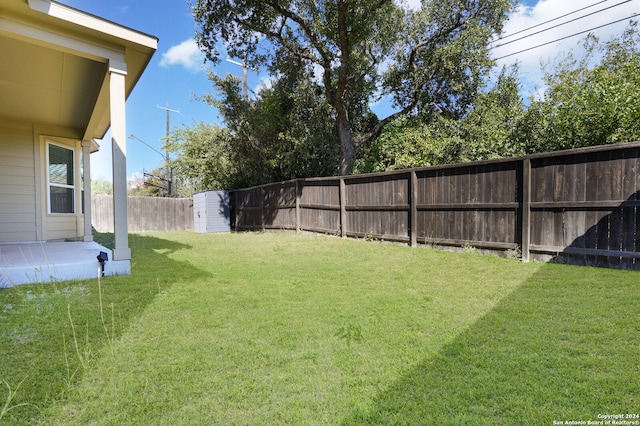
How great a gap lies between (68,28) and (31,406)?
3.96 m

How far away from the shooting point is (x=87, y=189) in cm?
688

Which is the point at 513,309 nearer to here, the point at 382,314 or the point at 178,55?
the point at 382,314

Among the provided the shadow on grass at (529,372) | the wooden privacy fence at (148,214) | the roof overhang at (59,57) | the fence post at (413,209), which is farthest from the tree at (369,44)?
the shadow on grass at (529,372)

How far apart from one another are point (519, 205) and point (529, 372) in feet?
11.6

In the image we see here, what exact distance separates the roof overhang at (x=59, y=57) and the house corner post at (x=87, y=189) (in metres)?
1.41

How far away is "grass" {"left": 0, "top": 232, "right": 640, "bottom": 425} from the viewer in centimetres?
150

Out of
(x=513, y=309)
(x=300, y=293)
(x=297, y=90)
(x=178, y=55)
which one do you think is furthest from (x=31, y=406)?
(x=178, y=55)

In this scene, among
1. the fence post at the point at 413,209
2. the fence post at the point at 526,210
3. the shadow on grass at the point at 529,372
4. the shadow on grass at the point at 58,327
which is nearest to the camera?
the shadow on grass at the point at 529,372

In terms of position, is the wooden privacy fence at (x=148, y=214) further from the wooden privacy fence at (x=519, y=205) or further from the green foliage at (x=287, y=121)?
the wooden privacy fence at (x=519, y=205)

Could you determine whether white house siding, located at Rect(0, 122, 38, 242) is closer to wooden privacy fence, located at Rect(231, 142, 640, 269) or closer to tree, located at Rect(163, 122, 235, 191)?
wooden privacy fence, located at Rect(231, 142, 640, 269)

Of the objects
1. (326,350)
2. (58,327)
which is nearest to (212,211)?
(58,327)

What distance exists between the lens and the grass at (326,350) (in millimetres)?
1497

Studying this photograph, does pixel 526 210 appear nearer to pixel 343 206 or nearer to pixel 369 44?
pixel 343 206

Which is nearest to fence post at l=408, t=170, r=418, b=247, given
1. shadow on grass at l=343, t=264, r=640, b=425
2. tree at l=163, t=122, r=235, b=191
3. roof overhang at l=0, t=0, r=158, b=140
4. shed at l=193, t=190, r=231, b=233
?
shadow on grass at l=343, t=264, r=640, b=425
